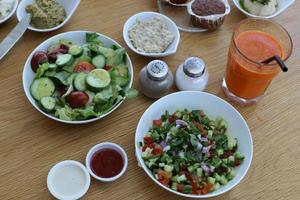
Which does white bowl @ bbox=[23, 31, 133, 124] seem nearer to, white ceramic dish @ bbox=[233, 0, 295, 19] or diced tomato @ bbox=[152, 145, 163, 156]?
diced tomato @ bbox=[152, 145, 163, 156]

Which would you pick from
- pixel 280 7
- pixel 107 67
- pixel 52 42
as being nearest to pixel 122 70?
pixel 107 67

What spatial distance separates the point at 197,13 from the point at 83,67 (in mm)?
511

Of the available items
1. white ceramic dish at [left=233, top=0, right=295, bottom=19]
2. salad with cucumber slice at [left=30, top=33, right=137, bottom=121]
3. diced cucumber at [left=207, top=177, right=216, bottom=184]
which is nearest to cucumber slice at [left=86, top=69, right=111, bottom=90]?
salad with cucumber slice at [left=30, top=33, right=137, bottom=121]

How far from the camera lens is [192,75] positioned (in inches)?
53.1

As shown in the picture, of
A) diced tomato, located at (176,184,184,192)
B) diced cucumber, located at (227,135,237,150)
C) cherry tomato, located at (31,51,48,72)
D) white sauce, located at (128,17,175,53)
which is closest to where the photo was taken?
diced tomato, located at (176,184,184,192)

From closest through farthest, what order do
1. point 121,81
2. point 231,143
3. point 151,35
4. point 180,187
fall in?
point 180,187
point 231,143
point 121,81
point 151,35

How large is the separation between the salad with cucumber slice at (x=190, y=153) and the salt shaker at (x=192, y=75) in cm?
11

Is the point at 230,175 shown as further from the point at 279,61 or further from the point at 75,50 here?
→ the point at 75,50

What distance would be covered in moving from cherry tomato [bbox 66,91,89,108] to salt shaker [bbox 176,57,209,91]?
1.07ft

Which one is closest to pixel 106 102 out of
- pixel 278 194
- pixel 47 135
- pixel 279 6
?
pixel 47 135

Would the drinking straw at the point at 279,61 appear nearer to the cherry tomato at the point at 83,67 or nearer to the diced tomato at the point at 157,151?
the diced tomato at the point at 157,151

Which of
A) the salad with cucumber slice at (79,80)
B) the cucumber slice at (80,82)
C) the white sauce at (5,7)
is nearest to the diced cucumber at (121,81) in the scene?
the salad with cucumber slice at (79,80)

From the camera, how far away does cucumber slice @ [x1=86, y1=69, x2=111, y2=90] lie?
1308 mm

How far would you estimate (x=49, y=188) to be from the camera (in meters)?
1.17
